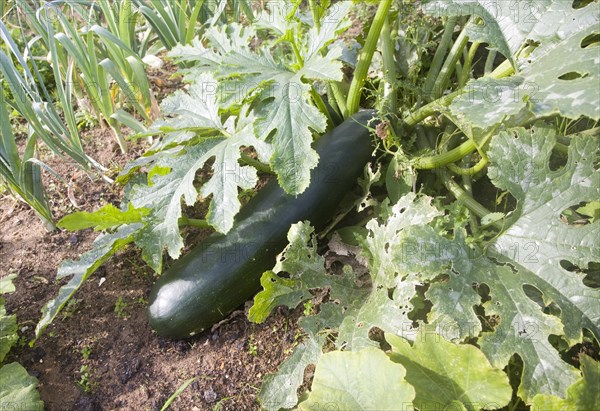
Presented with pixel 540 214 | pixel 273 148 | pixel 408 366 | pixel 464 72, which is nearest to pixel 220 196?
pixel 273 148

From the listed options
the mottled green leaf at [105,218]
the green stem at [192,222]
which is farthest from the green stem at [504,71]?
the mottled green leaf at [105,218]

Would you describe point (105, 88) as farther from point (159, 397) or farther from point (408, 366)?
point (408, 366)

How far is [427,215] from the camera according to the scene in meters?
2.33

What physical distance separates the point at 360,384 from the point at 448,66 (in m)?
1.80

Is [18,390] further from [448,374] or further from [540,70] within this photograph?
[540,70]

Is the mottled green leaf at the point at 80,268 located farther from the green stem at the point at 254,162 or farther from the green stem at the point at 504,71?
the green stem at the point at 504,71

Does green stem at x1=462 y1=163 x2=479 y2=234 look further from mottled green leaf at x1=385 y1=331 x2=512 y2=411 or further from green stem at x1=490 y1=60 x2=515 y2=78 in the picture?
mottled green leaf at x1=385 y1=331 x2=512 y2=411

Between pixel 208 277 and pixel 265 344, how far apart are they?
0.42 metres

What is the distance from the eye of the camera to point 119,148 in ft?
11.8

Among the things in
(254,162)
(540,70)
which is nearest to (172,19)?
(254,162)

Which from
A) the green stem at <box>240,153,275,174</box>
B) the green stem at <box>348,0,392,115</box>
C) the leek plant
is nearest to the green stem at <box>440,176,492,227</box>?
the green stem at <box>348,0,392,115</box>

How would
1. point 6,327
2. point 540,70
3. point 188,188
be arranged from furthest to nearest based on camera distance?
point 6,327 → point 188,188 → point 540,70

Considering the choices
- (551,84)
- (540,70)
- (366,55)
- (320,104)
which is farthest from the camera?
(320,104)

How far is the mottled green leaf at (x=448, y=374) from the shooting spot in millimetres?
1945
